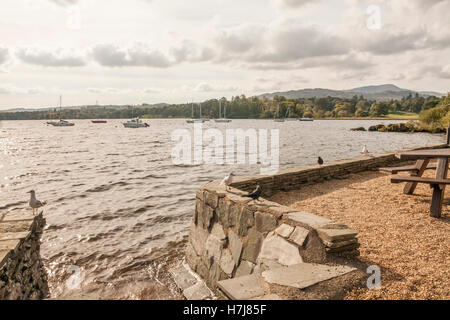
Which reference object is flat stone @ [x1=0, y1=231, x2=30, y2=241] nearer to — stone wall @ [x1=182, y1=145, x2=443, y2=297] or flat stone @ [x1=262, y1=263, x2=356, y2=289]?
stone wall @ [x1=182, y1=145, x2=443, y2=297]

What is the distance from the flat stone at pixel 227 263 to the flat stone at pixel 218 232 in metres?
0.25

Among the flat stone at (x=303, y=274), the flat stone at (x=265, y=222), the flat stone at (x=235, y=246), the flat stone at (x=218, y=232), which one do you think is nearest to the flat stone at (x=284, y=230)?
the flat stone at (x=265, y=222)

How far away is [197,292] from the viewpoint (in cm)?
529

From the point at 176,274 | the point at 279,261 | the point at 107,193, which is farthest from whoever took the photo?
the point at 107,193

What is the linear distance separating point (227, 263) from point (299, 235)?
1850 mm

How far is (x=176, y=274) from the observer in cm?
593

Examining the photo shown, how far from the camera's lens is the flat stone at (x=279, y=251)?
3.65 meters

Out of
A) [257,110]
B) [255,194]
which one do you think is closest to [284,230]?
[255,194]

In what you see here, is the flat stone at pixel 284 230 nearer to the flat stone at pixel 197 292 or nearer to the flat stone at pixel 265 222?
the flat stone at pixel 265 222

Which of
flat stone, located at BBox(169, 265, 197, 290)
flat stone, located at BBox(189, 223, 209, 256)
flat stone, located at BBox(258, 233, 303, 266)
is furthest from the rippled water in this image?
flat stone, located at BBox(258, 233, 303, 266)

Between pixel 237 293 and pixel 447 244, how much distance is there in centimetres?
341

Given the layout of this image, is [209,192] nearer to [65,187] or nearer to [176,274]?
[176,274]
